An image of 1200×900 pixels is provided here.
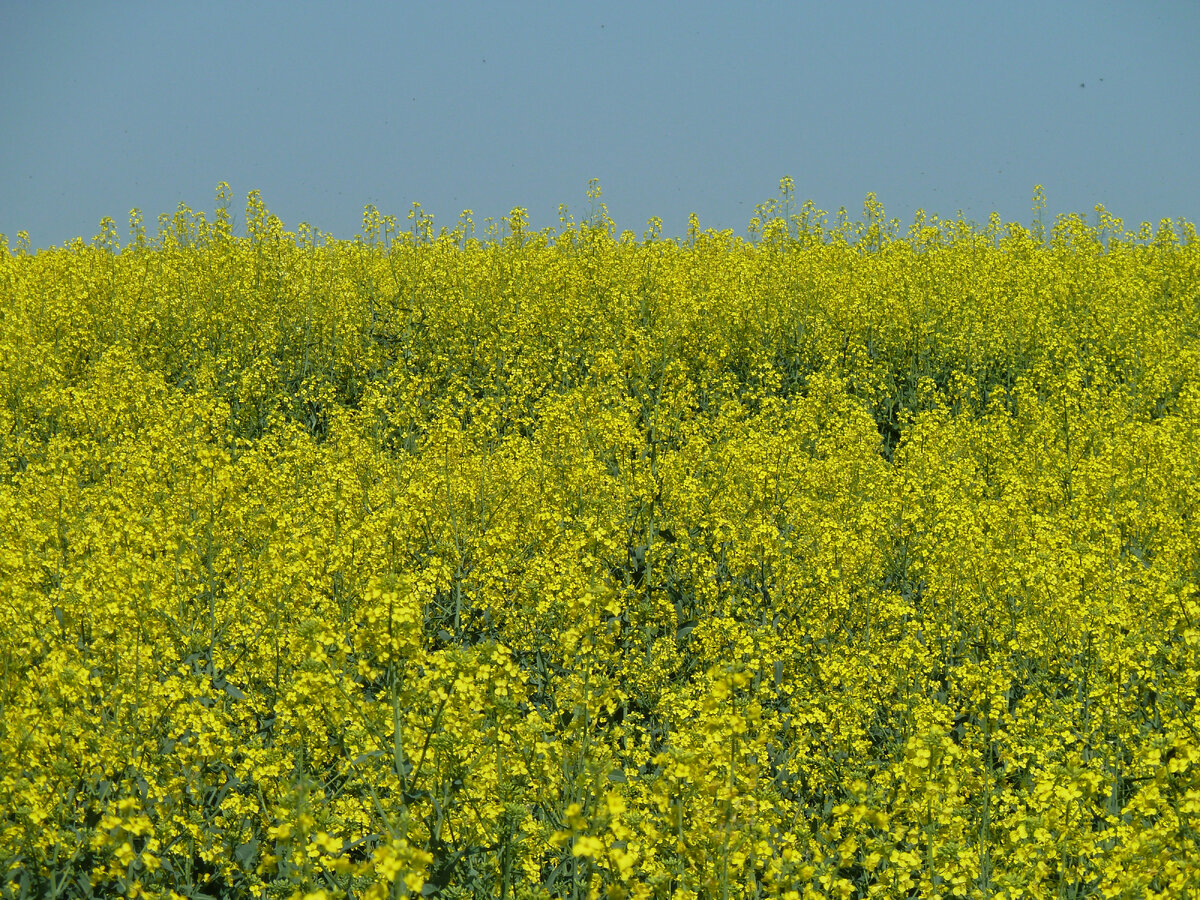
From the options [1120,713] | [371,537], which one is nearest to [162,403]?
[371,537]

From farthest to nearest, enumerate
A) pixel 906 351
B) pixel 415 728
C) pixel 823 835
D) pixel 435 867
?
pixel 906 351 → pixel 415 728 → pixel 823 835 → pixel 435 867

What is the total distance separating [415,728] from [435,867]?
0.96 meters

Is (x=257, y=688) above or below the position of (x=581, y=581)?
below

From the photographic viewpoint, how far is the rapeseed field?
493 cm

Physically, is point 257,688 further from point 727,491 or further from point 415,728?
point 727,491

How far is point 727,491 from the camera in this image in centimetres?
960

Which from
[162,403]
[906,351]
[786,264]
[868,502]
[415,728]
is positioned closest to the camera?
[415,728]

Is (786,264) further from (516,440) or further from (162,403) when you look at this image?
(162,403)

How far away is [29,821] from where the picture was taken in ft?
16.2

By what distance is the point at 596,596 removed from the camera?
19.7 feet

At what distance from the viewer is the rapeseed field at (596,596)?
4.93 metres

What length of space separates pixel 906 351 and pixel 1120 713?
31.1 ft

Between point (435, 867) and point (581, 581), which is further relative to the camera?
point (581, 581)

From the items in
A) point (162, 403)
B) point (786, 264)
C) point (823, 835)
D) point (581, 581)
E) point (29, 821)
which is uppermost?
point (786, 264)
